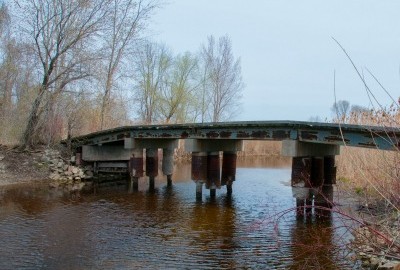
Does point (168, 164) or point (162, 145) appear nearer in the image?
point (162, 145)

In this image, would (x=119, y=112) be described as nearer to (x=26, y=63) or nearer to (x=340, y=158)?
(x=26, y=63)

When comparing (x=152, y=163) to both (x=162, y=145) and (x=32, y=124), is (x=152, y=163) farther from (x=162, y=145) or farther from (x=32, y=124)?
(x=32, y=124)

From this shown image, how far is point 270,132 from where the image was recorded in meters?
12.6

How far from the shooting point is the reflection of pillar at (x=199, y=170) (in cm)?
1486

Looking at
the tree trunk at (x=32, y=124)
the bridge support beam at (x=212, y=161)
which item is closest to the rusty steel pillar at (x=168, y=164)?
the bridge support beam at (x=212, y=161)

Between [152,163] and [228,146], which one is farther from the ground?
[228,146]

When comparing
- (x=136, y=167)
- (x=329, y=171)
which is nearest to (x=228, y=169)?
(x=136, y=167)

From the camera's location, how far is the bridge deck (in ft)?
32.6

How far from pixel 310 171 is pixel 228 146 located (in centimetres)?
420

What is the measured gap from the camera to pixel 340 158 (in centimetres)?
1897

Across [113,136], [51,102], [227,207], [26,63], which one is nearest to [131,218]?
[227,207]

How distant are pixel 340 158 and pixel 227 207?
7692 mm

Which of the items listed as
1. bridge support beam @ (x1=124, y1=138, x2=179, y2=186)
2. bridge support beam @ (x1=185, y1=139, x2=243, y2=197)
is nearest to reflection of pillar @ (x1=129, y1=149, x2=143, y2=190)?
bridge support beam @ (x1=124, y1=138, x2=179, y2=186)

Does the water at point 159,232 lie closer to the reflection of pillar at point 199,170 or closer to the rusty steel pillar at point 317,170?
the reflection of pillar at point 199,170
